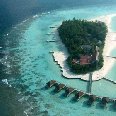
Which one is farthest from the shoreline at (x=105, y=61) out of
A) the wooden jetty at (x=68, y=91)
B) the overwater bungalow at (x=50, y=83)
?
the wooden jetty at (x=68, y=91)

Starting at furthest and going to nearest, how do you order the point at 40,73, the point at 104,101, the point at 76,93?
the point at 40,73 → the point at 76,93 → the point at 104,101

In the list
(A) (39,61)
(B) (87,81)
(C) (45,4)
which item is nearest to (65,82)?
(B) (87,81)

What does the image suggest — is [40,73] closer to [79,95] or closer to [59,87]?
[59,87]

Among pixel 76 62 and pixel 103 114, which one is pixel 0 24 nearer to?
pixel 76 62

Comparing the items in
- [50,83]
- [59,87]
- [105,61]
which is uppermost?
[105,61]

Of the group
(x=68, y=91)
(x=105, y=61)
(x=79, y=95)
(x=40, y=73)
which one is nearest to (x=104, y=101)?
(x=79, y=95)
